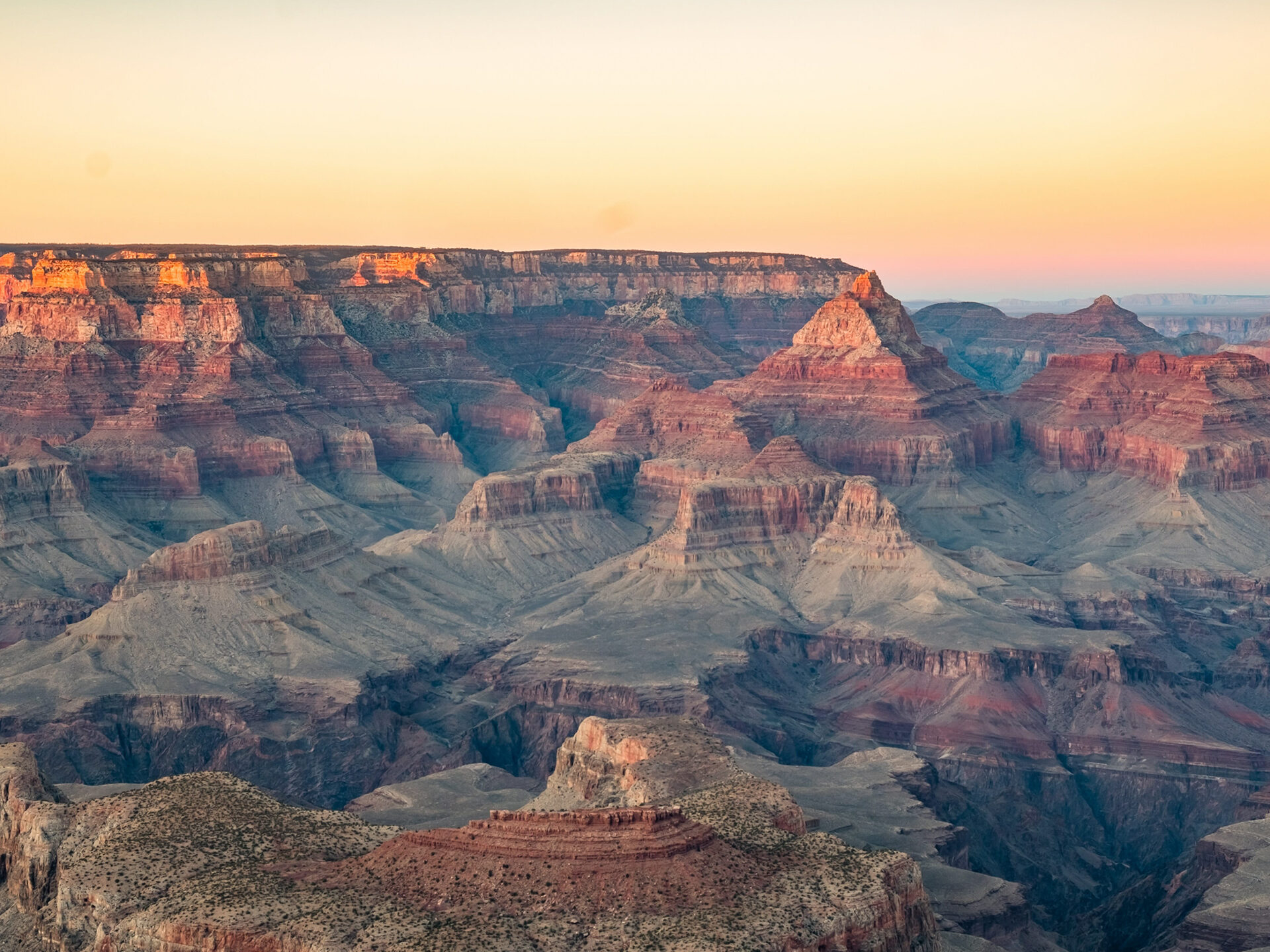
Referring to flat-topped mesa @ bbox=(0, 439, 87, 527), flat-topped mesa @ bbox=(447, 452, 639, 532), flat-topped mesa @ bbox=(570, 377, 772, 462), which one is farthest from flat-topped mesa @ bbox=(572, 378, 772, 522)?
flat-topped mesa @ bbox=(0, 439, 87, 527)

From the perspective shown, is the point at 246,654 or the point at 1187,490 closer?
the point at 246,654

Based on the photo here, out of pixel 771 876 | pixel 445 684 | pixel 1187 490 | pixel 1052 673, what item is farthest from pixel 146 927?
pixel 1187 490

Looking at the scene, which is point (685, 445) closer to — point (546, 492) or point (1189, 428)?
point (546, 492)

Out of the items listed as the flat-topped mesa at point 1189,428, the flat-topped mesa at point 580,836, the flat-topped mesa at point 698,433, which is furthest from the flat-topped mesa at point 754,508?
the flat-topped mesa at point 580,836

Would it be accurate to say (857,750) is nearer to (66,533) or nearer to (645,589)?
(645,589)

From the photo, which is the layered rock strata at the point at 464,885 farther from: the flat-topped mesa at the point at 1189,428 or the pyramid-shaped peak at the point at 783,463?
the flat-topped mesa at the point at 1189,428

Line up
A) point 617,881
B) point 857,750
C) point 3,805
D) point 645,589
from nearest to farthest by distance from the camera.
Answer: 1. point 617,881
2. point 3,805
3. point 857,750
4. point 645,589
